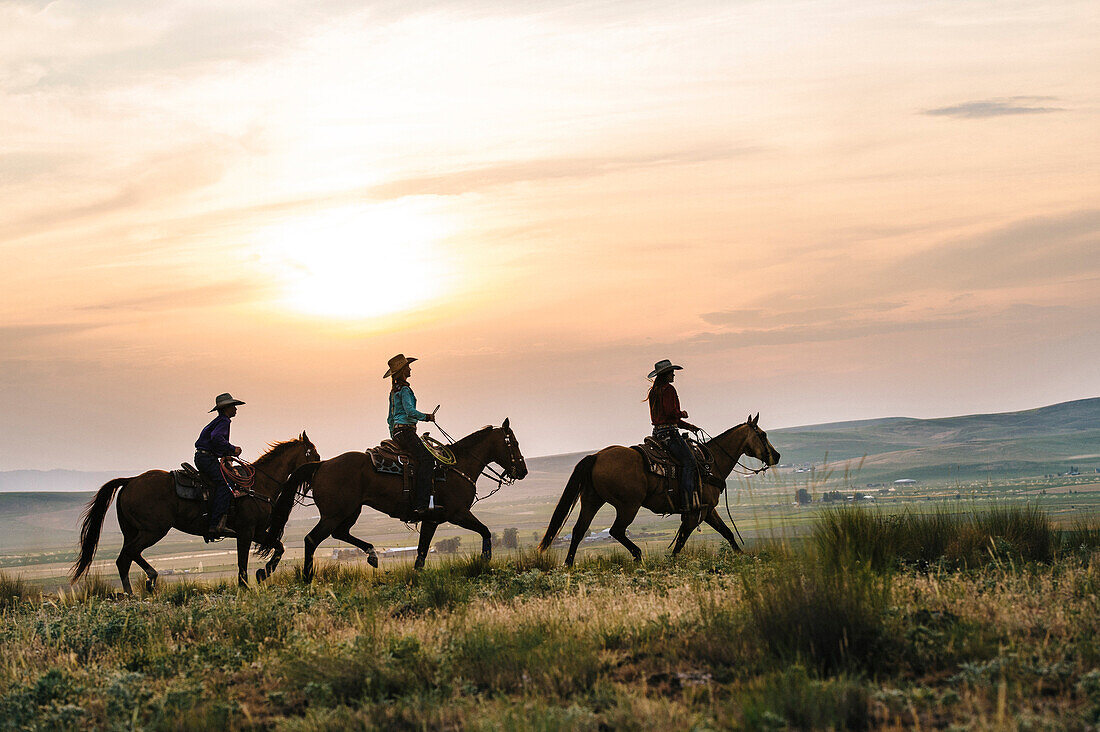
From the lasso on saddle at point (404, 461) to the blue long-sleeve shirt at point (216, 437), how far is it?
230cm

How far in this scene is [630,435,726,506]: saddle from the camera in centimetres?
1592

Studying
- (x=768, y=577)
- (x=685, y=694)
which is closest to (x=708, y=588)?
(x=768, y=577)

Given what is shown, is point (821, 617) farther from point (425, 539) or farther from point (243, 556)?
point (243, 556)

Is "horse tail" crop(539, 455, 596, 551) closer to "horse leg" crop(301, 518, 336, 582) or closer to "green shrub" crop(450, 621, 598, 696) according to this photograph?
"horse leg" crop(301, 518, 336, 582)

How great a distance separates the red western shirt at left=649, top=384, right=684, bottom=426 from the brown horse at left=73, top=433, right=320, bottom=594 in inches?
259

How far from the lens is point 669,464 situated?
16.1 m

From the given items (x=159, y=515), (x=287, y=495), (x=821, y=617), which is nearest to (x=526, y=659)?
(x=821, y=617)

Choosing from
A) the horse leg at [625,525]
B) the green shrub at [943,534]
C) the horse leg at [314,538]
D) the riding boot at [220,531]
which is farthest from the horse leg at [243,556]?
the green shrub at [943,534]

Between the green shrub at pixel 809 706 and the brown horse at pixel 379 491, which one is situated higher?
the brown horse at pixel 379 491

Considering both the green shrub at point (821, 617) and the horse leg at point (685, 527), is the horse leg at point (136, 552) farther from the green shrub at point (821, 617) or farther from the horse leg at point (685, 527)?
the green shrub at point (821, 617)

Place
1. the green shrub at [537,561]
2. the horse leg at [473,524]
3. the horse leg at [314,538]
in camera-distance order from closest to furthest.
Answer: the green shrub at [537,561] < the horse leg at [314,538] < the horse leg at [473,524]

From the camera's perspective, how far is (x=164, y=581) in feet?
55.8

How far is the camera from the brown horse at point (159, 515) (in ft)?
51.9

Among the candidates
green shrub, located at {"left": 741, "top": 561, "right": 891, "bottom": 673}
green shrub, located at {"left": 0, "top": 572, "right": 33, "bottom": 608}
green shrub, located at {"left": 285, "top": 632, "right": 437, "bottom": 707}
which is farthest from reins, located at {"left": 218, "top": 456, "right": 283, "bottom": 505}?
green shrub, located at {"left": 741, "top": 561, "right": 891, "bottom": 673}
